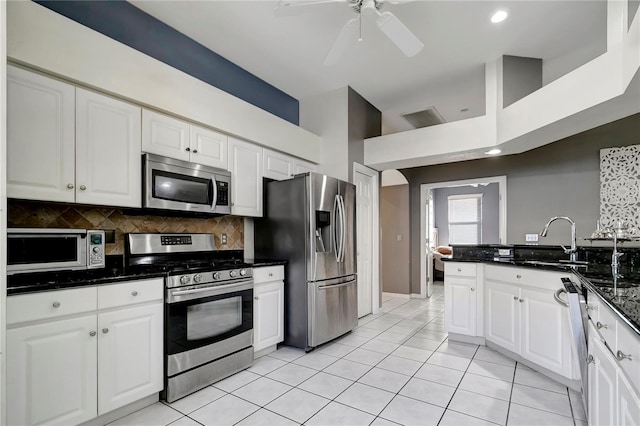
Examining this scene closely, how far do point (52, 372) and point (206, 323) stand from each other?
0.94m

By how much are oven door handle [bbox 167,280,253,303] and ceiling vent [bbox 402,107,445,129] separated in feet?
12.7

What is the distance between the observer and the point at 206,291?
2436 mm

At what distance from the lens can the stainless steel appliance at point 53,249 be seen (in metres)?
1.91

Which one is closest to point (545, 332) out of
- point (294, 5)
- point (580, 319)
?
point (580, 319)

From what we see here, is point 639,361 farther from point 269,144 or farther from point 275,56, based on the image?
point 275,56

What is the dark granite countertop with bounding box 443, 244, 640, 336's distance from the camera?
112 centimetres

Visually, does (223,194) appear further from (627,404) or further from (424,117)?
(424,117)

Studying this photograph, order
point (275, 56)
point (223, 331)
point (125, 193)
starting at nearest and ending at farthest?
point (125, 193) → point (223, 331) → point (275, 56)

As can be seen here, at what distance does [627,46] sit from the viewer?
6.54 feet

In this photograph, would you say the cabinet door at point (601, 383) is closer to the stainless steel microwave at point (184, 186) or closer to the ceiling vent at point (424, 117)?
the stainless steel microwave at point (184, 186)

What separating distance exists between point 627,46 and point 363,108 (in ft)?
9.57

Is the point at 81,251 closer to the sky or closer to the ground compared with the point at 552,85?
closer to the ground

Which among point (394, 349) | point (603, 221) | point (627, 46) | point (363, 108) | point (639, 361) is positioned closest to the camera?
point (639, 361)

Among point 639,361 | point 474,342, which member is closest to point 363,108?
point 474,342
